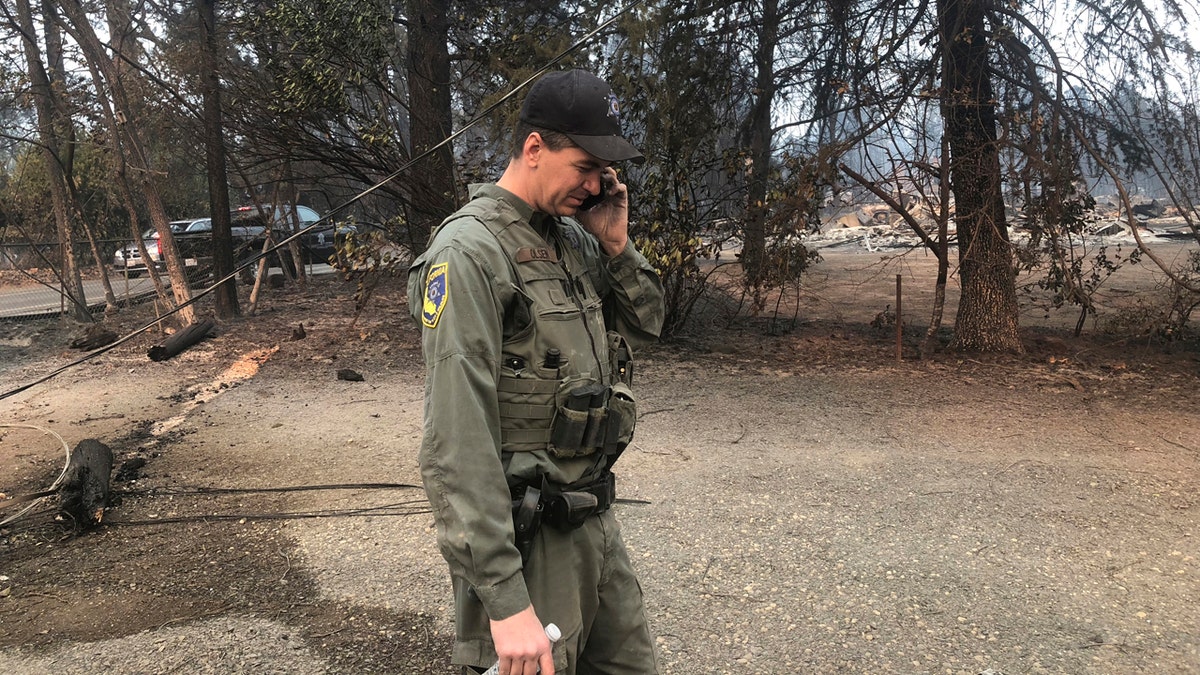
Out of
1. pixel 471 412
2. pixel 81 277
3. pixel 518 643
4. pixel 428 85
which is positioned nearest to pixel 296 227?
pixel 81 277

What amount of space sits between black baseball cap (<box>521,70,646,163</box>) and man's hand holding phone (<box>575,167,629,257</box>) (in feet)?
0.77

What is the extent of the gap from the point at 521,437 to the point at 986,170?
23.7ft

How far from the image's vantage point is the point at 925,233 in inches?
331

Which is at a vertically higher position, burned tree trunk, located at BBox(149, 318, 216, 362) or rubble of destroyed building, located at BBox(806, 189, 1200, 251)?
rubble of destroyed building, located at BBox(806, 189, 1200, 251)

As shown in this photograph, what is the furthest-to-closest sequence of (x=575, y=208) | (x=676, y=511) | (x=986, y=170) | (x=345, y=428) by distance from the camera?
(x=986, y=170) → (x=345, y=428) → (x=676, y=511) → (x=575, y=208)

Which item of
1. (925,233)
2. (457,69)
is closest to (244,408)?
(457,69)

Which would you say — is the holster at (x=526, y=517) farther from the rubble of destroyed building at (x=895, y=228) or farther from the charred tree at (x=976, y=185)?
the rubble of destroyed building at (x=895, y=228)

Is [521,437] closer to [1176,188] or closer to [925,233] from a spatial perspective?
[925,233]

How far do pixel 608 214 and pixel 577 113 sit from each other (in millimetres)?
385

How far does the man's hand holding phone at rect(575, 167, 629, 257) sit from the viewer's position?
2.05 metres

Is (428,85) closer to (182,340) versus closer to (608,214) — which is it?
(182,340)

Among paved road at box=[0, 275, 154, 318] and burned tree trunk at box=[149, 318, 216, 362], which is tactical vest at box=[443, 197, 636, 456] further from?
paved road at box=[0, 275, 154, 318]

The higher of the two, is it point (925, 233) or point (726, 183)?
point (726, 183)

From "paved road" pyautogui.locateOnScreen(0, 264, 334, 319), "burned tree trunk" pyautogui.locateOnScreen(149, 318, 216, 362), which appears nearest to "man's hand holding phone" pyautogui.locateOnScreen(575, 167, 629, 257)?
"burned tree trunk" pyautogui.locateOnScreen(149, 318, 216, 362)
